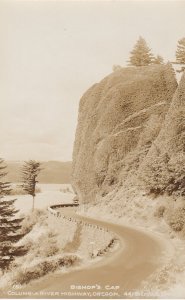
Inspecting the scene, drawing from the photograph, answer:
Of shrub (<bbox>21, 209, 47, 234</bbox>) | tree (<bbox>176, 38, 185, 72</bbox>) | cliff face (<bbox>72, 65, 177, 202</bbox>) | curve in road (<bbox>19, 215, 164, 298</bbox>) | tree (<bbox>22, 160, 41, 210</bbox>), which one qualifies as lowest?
shrub (<bbox>21, 209, 47, 234</bbox>)

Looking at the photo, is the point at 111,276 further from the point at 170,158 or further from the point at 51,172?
the point at 51,172

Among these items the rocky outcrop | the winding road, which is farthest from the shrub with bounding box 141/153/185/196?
the winding road

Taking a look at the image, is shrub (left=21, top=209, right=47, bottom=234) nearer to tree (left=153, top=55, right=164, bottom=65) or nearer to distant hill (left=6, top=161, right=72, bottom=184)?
tree (left=153, top=55, right=164, bottom=65)

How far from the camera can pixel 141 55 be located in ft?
234

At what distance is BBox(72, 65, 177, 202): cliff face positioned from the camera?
172 feet

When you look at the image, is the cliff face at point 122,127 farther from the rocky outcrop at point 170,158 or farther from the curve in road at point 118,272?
the curve in road at point 118,272

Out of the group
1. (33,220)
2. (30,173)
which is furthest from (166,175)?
(30,173)

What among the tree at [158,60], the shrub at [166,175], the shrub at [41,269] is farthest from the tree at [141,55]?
the shrub at [41,269]

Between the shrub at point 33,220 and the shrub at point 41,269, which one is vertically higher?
the shrub at point 41,269

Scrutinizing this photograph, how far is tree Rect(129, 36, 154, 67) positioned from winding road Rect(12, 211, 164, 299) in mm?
49142

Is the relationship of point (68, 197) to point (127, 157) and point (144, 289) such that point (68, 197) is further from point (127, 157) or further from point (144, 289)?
point (144, 289)

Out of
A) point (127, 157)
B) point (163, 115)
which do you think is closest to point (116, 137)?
point (127, 157)

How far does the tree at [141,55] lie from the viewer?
230 ft

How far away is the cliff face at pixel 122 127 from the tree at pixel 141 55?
9864mm
